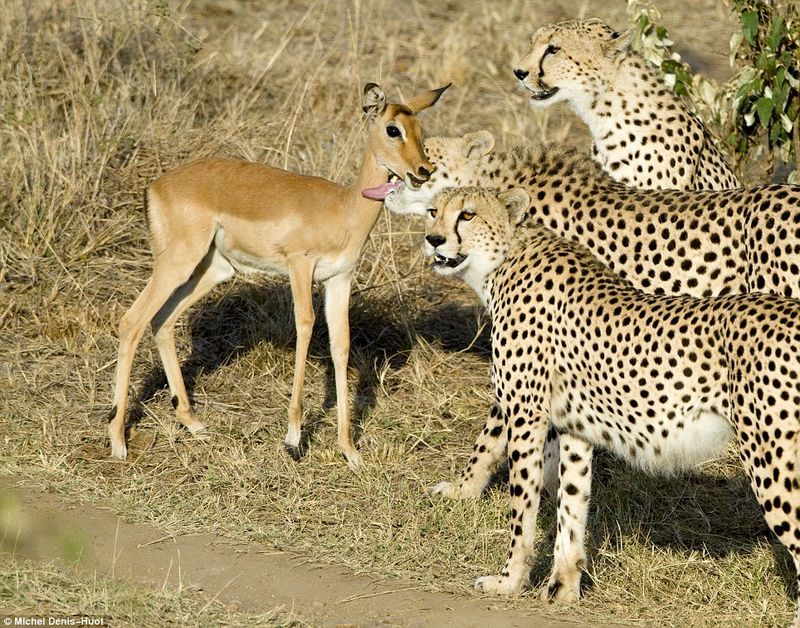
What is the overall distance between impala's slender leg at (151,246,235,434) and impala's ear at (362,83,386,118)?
1023 mm

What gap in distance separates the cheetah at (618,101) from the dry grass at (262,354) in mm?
1398

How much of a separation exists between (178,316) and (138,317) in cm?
32

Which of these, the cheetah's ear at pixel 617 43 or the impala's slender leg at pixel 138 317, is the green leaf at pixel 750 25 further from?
the impala's slender leg at pixel 138 317

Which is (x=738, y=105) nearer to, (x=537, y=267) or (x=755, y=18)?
(x=755, y=18)

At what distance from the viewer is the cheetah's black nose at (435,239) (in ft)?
17.2

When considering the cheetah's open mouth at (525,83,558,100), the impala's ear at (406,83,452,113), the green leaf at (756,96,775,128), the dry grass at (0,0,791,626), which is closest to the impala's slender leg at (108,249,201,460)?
the dry grass at (0,0,791,626)

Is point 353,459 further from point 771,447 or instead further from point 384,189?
point 771,447

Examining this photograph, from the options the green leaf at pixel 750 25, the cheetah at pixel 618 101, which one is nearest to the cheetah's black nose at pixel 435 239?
the cheetah at pixel 618 101

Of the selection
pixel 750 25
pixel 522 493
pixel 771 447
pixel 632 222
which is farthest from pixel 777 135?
pixel 771 447

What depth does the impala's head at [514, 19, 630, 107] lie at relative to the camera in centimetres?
638

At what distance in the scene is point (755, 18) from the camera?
23.3 feet

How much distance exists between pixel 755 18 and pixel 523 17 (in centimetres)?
469

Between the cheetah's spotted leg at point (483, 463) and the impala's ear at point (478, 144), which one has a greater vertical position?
the impala's ear at point (478, 144)

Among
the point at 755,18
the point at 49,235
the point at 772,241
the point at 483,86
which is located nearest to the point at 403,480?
the point at 772,241
